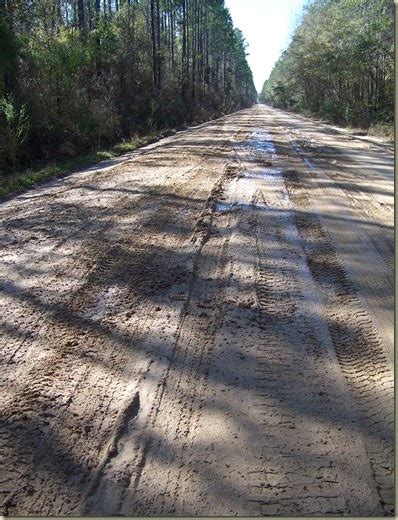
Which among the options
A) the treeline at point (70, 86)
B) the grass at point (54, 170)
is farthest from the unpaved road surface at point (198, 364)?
the treeline at point (70, 86)

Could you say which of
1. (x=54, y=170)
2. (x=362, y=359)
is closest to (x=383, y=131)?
(x=54, y=170)

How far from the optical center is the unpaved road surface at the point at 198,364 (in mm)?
1842

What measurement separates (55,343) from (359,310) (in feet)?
6.86

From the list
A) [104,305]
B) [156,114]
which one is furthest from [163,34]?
[104,305]

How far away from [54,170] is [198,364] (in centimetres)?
807

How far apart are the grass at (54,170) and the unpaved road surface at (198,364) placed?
276 centimetres

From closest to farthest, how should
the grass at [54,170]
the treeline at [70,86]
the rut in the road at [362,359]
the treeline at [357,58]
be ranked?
the rut in the road at [362,359] → the grass at [54,170] → the treeline at [70,86] → the treeline at [357,58]

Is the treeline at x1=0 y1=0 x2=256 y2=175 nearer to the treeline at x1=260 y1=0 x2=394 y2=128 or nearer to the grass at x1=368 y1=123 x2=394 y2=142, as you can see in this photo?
the grass at x1=368 y1=123 x2=394 y2=142

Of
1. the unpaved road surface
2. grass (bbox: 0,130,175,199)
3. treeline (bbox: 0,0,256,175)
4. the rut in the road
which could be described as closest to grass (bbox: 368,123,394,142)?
treeline (bbox: 0,0,256,175)

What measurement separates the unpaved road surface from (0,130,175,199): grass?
2.76 meters

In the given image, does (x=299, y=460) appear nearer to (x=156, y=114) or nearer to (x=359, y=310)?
(x=359, y=310)

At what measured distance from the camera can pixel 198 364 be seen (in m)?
2.65

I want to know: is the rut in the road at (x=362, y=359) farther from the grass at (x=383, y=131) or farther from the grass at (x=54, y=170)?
the grass at (x=383, y=131)

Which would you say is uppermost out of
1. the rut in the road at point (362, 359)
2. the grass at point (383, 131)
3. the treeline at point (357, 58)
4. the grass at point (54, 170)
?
the treeline at point (357, 58)
